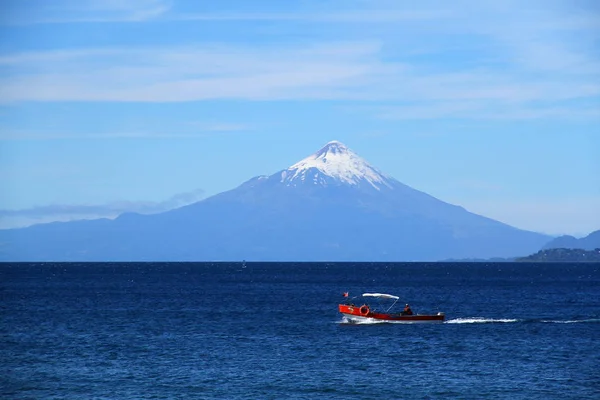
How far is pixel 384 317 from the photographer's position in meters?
99.8

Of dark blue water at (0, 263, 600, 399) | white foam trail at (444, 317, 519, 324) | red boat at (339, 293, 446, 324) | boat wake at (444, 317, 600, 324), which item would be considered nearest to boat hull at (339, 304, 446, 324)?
red boat at (339, 293, 446, 324)

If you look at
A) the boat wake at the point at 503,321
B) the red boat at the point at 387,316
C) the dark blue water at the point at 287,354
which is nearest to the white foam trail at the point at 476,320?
the boat wake at the point at 503,321

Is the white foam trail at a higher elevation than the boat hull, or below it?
below

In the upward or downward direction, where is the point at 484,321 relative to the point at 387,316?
downward

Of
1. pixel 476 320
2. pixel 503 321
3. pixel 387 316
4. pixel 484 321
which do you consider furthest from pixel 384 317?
pixel 503 321

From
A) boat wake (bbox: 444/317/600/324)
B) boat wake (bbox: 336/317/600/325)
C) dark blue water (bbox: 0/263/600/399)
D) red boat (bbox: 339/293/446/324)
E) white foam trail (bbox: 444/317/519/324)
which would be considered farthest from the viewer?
boat wake (bbox: 444/317/600/324)

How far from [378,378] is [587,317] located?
175ft

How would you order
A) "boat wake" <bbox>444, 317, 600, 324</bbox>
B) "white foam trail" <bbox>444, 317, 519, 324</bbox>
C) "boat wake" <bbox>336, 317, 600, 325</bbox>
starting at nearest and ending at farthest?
1. "boat wake" <bbox>336, 317, 600, 325</bbox>
2. "white foam trail" <bbox>444, 317, 519, 324</bbox>
3. "boat wake" <bbox>444, 317, 600, 324</bbox>

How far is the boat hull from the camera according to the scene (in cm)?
9856

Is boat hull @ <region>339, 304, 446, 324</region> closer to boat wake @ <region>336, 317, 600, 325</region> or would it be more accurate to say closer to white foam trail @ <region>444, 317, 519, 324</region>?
boat wake @ <region>336, 317, 600, 325</region>

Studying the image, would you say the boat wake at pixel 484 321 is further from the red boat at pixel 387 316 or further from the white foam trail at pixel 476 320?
the red boat at pixel 387 316

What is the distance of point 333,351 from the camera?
75938 mm

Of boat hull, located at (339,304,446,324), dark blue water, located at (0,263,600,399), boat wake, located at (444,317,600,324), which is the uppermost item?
boat hull, located at (339,304,446,324)

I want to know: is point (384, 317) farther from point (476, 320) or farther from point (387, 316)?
point (476, 320)
